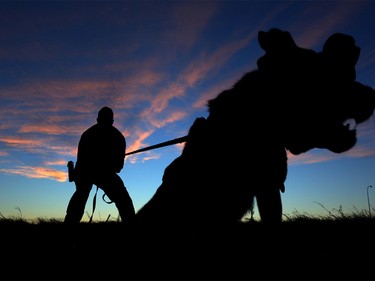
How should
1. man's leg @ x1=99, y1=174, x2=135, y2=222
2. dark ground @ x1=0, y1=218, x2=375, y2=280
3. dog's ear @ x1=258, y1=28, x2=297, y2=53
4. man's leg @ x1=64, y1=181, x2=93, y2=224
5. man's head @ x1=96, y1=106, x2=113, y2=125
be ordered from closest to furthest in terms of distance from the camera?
dog's ear @ x1=258, y1=28, x2=297, y2=53, dark ground @ x1=0, y1=218, x2=375, y2=280, man's leg @ x1=64, y1=181, x2=93, y2=224, man's leg @ x1=99, y1=174, x2=135, y2=222, man's head @ x1=96, y1=106, x2=113, y2=125

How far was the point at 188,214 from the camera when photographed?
304 cm

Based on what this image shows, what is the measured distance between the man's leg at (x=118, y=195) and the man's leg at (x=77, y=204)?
1.03ft

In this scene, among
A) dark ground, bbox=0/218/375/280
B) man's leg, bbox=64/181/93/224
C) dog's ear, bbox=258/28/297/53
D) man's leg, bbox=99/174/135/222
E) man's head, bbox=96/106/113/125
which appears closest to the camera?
dog's ear, bbox=258/28/297/53

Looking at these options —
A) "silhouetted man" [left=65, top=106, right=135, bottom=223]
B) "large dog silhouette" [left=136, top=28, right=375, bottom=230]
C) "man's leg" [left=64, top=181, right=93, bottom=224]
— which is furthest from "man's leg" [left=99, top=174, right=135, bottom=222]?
"large dog silhouette" [left=136, top=28, right=375, bottom=230]

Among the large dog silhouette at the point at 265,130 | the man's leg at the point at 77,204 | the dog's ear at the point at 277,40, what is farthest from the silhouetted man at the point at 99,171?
the dog's ear at the point at 277,40

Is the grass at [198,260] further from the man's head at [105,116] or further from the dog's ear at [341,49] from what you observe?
the man's head at [105,116]

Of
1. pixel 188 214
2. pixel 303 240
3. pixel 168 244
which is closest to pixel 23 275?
pixel 168 244

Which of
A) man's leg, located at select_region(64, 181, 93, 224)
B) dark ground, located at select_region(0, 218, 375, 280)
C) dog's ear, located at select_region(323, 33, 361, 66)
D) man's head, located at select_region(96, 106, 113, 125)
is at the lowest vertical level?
dark ground, located at select_region(0, 218, 375, 280)

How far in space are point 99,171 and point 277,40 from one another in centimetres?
442

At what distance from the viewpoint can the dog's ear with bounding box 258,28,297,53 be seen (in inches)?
104

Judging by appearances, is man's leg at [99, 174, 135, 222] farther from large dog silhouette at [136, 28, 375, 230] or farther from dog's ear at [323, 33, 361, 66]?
dog's ear at [323, 33, 361, 66]

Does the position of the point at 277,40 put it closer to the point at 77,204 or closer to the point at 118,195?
the point at 118,195

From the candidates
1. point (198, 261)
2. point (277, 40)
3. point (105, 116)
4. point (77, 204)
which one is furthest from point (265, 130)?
point (105, 116)

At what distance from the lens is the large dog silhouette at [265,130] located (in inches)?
104
